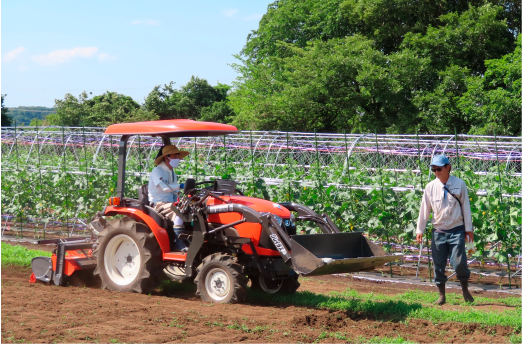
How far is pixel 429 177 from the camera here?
887cm

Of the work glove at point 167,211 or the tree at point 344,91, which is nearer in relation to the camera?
the work glove at point 167,211

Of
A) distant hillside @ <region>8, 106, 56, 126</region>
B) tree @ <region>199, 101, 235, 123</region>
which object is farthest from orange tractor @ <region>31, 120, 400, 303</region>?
distant hillside @ <region>8, 106, 56, 126</region>

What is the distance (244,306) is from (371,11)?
2118 centimetres

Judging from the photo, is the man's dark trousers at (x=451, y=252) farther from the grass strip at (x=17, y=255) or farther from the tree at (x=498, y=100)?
the tree at (x=498, y=100)

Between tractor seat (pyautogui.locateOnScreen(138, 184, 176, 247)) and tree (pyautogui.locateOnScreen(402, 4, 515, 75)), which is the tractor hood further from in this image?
tree (pyautogui.locateOnScreen(402, 4, 515, 75))

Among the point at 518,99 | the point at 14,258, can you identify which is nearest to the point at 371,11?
the point at 518,99

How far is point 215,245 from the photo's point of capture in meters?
6.26

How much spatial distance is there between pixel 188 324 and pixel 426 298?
9.34ft

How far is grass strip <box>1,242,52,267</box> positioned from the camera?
8789mm

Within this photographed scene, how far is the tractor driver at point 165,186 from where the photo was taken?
6461mm

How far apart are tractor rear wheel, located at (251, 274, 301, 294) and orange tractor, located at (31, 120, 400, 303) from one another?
11 millimetres

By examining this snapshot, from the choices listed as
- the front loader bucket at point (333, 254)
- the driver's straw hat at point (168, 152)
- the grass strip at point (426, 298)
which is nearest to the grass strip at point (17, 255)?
the driver's straw hat at point (168, 152)

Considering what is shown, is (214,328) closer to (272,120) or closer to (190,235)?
(190,235)

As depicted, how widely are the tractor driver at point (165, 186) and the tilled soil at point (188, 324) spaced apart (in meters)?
0.87
